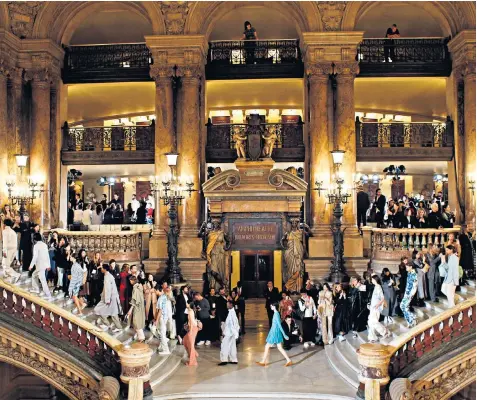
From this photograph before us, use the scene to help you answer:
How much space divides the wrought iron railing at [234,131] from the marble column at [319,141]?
50.5 inches

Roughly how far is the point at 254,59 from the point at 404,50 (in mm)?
5801

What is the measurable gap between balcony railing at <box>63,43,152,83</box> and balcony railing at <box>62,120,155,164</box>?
192 centimetres

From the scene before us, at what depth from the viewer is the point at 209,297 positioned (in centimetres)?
1634

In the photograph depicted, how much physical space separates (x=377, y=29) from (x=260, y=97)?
577 centimetres

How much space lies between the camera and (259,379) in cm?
1277

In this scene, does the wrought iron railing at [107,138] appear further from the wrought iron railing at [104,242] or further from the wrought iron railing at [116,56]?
the wrought iron railing at [104,242]

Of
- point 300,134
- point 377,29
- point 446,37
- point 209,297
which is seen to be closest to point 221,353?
point 209,297

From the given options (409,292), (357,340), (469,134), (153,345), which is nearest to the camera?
(409,292)

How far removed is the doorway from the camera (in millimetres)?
19672

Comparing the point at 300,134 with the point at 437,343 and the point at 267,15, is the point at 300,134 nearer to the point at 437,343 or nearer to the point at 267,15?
the point at 267,15

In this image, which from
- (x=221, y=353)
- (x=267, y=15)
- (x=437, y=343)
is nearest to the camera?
(x=437, y=343)

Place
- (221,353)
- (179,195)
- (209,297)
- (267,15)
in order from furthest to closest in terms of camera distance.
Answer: (267,15), (179,195), (209,297), (221,353)

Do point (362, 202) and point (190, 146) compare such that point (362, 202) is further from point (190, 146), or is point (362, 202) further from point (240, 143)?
point (190, 146)

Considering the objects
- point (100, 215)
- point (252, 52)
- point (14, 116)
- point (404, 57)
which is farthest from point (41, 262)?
point (404, 57)
